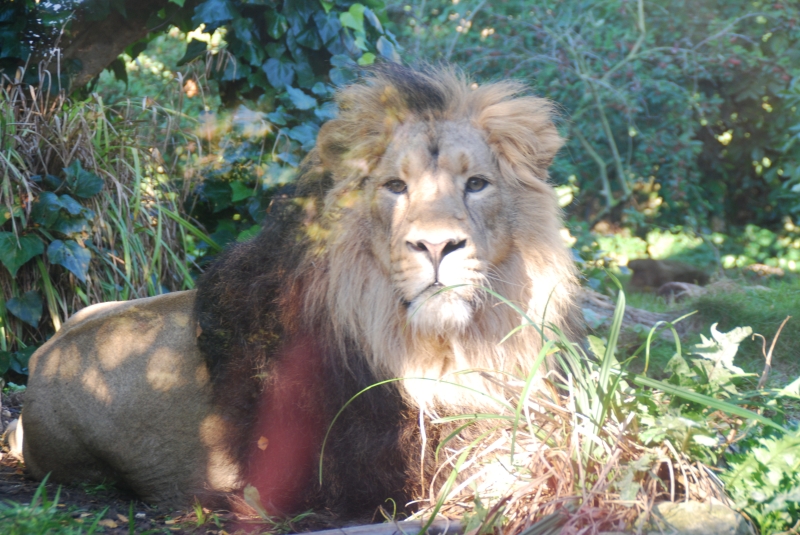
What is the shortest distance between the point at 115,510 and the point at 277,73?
2.75m

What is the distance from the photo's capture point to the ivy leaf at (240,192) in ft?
15.6

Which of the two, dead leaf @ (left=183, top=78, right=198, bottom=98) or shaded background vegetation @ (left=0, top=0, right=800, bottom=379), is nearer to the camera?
shaded background vegetation @ (left=0, top=0, right=800, bottom=379)

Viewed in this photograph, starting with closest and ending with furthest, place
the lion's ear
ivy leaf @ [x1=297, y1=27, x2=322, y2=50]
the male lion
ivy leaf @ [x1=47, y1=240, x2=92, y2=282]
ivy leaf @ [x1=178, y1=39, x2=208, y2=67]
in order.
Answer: the male lion
the lion's ear
ivy leaf @ [x1=47, y1=240, x2=92, y2=282]
ivy leaf @ [x1=297, y1=27, x2=322, y2=50]
ivy leaf @ [x1=178, y1=39, x2=208, y2=67]

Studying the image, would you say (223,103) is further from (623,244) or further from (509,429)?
(623,244)

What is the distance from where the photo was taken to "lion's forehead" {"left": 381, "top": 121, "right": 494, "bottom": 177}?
2926mm

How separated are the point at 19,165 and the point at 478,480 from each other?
3225mm

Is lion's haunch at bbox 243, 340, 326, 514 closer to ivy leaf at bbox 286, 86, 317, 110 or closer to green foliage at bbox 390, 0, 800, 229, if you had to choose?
ivy leaf at bbox 286, 86, 317, 110

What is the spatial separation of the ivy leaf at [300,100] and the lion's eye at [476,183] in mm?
2090

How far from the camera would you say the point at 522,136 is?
3.10m

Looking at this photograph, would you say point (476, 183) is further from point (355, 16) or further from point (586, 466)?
point (355, 16)

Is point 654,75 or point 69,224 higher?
point 69,224

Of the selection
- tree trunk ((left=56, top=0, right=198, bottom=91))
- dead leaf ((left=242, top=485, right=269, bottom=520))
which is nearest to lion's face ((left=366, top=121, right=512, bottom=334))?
dead leaf ((left=242, top=485, right=269, bottom=520))

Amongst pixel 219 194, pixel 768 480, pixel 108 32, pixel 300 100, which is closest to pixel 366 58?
pixel 300 100

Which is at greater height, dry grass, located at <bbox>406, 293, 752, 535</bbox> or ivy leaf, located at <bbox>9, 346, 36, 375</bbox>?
dry grass, located at <bbox>406, 293, 752, 535</bbox>
